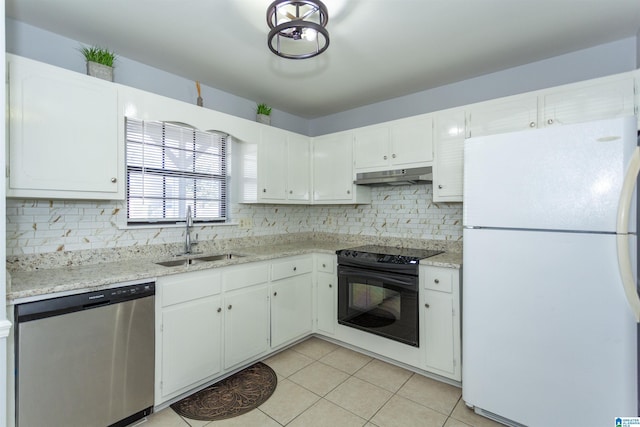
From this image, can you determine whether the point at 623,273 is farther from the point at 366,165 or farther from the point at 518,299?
the point at 366,165

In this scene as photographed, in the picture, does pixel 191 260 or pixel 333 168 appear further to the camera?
pixel 333 168

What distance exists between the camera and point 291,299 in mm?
2904

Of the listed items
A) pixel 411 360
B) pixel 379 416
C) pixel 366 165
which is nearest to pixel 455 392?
pixel 411 360

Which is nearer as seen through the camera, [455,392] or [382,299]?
[455,392]

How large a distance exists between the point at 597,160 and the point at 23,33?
355cm

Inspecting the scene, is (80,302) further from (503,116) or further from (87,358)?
(503,116)

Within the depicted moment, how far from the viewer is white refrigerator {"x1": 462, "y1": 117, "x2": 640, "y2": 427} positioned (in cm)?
155

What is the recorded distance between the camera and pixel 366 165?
312cm

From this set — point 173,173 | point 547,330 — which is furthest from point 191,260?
point 547,330

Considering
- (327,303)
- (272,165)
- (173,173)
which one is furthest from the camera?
(272,165)

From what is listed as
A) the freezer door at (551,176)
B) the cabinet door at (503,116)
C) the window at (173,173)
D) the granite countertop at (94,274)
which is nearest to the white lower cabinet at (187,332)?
the granite countertop at (94,274)

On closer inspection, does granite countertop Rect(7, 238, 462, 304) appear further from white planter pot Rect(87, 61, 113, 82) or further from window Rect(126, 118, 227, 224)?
white planter pot Rect(87, 61, 113, 82)

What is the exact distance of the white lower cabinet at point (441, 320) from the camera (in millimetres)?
2283

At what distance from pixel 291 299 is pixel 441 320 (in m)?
1.33
